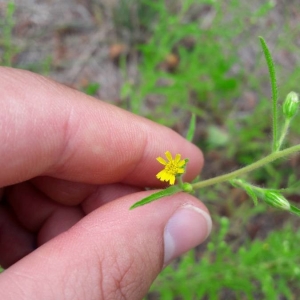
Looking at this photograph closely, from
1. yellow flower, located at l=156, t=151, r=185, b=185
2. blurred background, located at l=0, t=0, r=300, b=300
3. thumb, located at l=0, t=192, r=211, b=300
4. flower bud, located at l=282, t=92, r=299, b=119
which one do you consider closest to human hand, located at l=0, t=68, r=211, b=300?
thumb, located at l=0, t=192, r=211, b=300

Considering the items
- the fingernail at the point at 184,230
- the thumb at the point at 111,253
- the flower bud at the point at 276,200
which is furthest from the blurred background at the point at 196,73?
the flower bud at the point at 276,200

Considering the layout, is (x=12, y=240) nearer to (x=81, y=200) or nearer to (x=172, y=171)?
(x=81, y=200)

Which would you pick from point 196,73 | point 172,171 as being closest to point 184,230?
point 172,171

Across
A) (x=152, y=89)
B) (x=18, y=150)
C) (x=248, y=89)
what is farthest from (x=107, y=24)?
(x=18, y=150)

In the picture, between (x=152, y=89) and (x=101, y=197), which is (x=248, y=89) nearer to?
(x=152, y=89)

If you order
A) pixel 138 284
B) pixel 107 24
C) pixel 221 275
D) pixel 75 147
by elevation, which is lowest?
pixel 221 275
